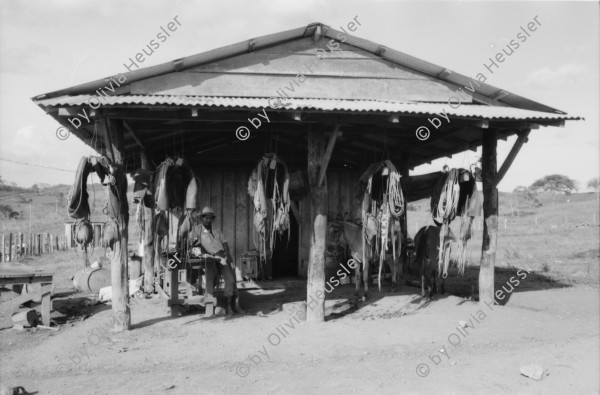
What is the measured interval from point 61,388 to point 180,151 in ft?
23.3

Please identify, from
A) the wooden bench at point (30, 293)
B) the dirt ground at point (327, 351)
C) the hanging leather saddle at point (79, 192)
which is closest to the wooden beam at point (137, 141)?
the hanging leather saddle at point (79, 192)

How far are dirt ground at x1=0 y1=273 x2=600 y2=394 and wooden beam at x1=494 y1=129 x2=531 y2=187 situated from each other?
244cm

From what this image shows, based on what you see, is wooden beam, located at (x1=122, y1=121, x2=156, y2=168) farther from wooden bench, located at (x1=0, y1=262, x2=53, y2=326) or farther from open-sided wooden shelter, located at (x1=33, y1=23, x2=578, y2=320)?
wooden bench, located at (x1=0, y1=262, x2=53, y2=326)

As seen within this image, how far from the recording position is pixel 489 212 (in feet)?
29.5

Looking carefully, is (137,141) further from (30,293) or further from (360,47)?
(360,47)

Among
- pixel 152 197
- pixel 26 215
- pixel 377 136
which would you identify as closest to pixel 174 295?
pixel 152 197

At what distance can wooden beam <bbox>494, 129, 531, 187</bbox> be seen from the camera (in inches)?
334

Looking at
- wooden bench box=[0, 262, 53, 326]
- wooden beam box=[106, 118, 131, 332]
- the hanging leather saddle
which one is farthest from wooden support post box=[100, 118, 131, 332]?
wooden bench box=[0, 262, 53, 326]

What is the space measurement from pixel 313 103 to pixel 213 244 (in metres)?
2.95

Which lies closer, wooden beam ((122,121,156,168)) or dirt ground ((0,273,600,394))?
dirt ground ((0,273,600,394))

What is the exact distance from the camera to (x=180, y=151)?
459 inches

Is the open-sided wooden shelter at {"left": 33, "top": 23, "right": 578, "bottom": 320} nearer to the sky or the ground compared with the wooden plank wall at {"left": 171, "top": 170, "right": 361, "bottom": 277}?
nearer to the sky

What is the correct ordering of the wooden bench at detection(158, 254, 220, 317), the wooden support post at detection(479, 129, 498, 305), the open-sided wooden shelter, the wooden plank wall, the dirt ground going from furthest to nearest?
the wooden plank wall < the wooden support post at detection(479, 129, 498, 305) < the wooden bench at detection(158, 254, 220, 317) < the open-sided wooden shelter < the dirt ground

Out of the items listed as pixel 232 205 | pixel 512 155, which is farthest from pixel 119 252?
pixel 512 155
